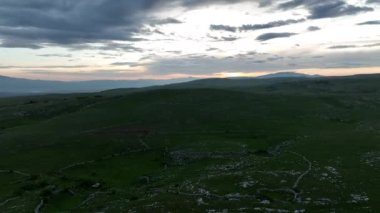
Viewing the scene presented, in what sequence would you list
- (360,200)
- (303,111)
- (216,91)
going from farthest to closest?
1. (216,91)
2. (303,111)
3. (360,200)

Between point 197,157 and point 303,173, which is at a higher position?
point 303,173

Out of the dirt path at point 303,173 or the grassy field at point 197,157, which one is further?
the dirt path at point 303,173

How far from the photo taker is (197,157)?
251 feet

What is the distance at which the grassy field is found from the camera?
47250 millimetres

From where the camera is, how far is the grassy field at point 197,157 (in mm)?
47250

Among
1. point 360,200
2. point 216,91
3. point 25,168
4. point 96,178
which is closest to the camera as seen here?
point 360,200

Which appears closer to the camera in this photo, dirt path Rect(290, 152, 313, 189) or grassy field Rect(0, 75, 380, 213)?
grassy field Rect(0, 75, 380, 213)

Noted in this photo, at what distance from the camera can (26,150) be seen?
90.0 meters

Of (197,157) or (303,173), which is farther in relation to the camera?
(197,157)

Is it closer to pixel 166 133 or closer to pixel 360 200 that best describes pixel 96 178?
pixel 166 133

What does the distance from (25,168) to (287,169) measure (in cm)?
4616

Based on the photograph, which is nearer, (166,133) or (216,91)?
(166,133)

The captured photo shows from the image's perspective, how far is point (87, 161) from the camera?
7931cm

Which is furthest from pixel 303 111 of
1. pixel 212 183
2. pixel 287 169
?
pixel 212 183
